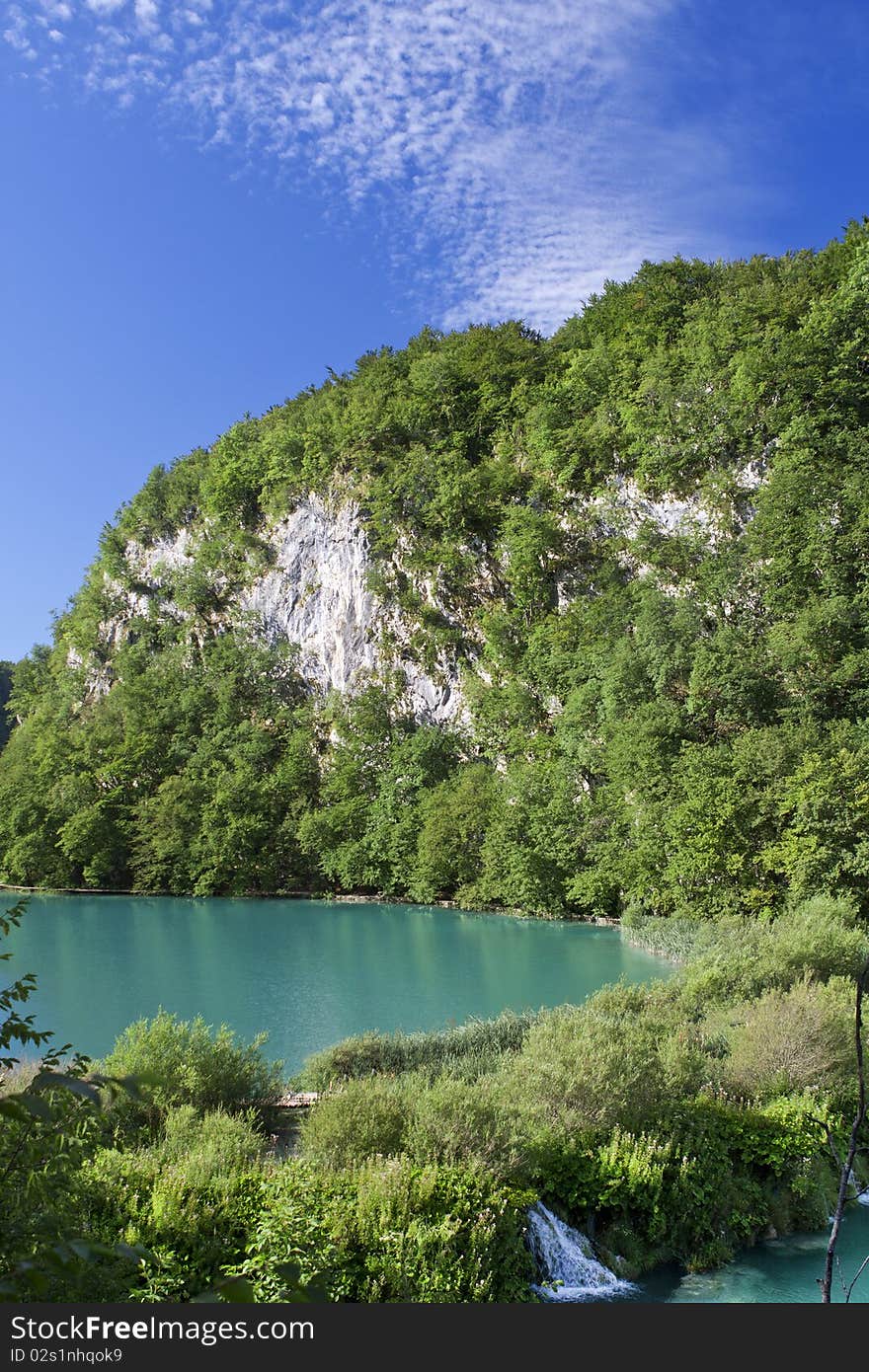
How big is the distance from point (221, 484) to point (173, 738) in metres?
16.6

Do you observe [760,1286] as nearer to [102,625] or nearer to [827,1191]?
[827,1191]

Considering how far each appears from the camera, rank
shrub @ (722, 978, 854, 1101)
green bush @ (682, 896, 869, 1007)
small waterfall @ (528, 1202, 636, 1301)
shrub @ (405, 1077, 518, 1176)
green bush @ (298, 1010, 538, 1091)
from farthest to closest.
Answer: green bush @ (682, 896, 869, 1007), green bush @ (298, 1010, 538, 1091), shrub @ (722, 978, 854, 1101), shrub @ (405, 1077, 518, 1176), small waterfall @ (528, 1202, 636, 1301)

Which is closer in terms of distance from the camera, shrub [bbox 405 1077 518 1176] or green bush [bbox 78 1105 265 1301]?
green bush [bbox 78 1105 265 1301]

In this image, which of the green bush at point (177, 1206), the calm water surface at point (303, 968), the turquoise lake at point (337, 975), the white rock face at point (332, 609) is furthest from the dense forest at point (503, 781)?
the calm water surface at point (303, 968)

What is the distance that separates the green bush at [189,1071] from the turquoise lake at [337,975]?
366cm

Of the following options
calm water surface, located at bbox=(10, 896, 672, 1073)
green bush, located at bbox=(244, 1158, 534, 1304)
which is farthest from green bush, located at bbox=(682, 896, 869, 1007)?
green bush, located at bbox=(244, 1158, 534, 1304)

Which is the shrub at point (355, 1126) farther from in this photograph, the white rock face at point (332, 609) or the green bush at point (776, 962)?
the white rock face at point (332, 609)

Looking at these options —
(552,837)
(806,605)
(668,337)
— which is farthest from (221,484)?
(806,605)

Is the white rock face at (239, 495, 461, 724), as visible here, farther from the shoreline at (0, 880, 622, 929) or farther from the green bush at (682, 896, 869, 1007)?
the green bush at (682, 896, 869, 1007)

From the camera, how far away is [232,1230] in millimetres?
6879

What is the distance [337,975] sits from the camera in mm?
22562

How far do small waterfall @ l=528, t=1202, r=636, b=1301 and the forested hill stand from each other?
61.2ft

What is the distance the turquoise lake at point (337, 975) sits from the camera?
9203 millimetres

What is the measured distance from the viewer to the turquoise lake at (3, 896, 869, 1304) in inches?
362
